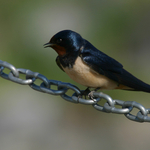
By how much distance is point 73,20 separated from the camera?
413cm

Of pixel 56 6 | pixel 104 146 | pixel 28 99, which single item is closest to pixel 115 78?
pixel 104 146

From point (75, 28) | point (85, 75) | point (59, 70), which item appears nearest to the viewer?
point (85, 75)

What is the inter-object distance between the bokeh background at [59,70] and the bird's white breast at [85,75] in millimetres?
908

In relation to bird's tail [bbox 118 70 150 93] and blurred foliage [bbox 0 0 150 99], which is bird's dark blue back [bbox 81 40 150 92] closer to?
bird's tail [bbox 118 70 150 93]

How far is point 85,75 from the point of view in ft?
6.18

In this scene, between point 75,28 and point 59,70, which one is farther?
point 75,28

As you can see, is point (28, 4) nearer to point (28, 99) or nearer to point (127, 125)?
point (28, 99)

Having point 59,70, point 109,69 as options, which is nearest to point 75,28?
point 59,70

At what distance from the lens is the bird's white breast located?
73.6 inches

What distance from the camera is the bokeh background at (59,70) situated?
274 centimetres

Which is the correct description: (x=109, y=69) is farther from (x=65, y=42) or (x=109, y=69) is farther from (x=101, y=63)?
(x=65, y=42)

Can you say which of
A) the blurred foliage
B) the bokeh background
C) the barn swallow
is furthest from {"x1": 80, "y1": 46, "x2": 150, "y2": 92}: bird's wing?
the blurred foliage

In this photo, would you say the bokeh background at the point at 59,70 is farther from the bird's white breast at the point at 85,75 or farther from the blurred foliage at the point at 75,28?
the bird's white breast at the point at 85,75

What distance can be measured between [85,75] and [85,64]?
7 centimetres
